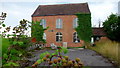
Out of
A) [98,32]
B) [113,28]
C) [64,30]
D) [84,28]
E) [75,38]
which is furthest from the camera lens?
[98,32]

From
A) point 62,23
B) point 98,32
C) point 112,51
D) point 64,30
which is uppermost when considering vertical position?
point 62,23

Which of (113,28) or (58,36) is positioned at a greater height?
(113,28)

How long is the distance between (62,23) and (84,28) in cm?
319

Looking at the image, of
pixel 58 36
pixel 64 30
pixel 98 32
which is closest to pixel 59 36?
pixel 58 36

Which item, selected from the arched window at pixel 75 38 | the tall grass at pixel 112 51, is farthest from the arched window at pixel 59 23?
the tall grass at pixel 112 51

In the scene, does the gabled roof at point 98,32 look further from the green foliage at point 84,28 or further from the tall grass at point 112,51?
the tall grass at point 112,51

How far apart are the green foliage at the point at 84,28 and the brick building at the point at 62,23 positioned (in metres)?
1.02

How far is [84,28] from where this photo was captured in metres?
15.7

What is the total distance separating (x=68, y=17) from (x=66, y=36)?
2346 millimetres

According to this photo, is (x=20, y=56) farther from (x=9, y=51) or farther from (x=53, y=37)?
(x=53, y=37)

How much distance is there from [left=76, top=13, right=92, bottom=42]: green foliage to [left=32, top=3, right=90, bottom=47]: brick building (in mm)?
1024

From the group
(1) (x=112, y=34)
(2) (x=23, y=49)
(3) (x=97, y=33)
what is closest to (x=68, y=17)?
(3) (x=97, y=33)

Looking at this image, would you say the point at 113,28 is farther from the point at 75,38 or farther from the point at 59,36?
the point at 59,36

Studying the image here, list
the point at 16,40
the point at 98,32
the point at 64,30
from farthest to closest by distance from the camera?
the point at 98,32 → the point at 64,30 → the point at 16,40
